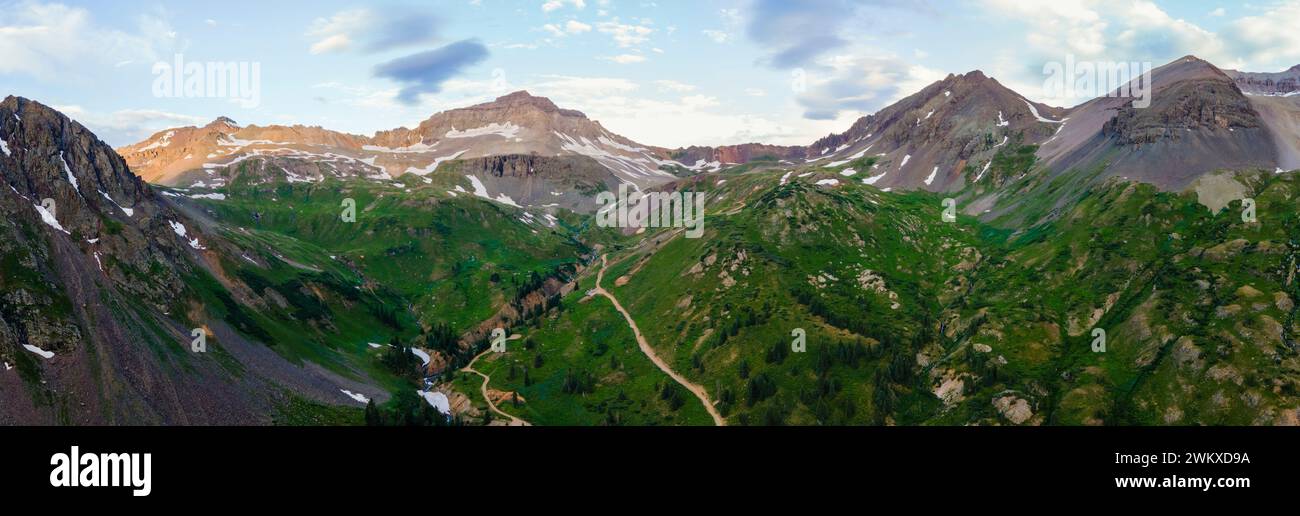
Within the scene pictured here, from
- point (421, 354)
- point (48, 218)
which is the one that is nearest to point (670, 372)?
point (421, 354)

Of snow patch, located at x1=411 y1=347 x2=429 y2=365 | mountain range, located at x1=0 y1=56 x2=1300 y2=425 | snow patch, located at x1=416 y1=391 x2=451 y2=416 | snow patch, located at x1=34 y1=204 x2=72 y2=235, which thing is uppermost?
snow patch, located at x1=34 y1=204 x2=72 y2=235

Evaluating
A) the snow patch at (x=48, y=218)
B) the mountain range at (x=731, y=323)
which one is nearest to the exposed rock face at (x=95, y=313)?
the snow patch at (x=48, y=218)

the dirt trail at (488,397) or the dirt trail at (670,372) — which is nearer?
the dirt trail at (488,397)

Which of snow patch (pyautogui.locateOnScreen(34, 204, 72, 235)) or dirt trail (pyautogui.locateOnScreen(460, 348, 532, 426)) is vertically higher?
snow patch (pyautogui.locateOnScreen(34, 204, 72, 235))

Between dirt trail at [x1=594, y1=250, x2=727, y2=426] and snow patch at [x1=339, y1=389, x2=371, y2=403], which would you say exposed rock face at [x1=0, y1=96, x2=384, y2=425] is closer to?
snow patch at [x1=339, y1=389, x2=371, y2=403]

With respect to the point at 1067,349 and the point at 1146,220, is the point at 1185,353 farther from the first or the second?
the point at 1146,220

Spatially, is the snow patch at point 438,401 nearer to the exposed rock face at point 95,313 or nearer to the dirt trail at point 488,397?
the dirt trail at point 488,397

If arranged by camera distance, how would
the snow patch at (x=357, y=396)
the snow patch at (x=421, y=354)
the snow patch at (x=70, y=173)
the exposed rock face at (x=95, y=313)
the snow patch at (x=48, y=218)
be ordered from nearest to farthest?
the exposed rock face at (x=95, y=313), the snow patch at (x=48, y=218), the snow patch at (x=357, y=396), the snow patch at (x=70, y=173), the snow patch at (x=421, y=354)

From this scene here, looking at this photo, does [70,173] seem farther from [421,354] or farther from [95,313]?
[421,354]

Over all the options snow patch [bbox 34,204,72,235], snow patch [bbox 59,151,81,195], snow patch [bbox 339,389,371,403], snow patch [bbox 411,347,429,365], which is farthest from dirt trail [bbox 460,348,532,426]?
snow patch [bbox 59,151,81,195]

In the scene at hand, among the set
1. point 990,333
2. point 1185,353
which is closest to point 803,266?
point 990,333
